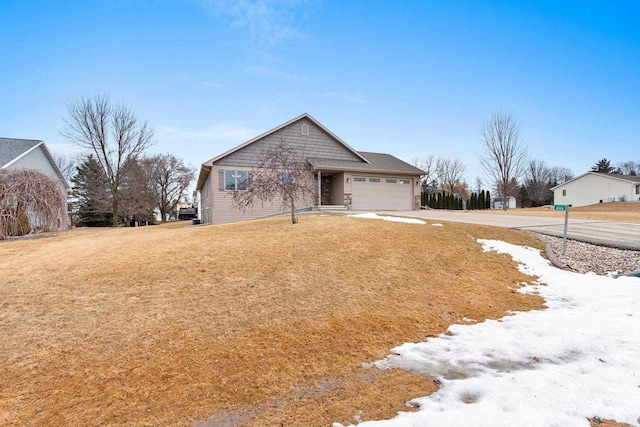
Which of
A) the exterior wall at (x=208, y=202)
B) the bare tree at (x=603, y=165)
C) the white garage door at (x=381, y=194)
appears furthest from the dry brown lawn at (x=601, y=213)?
the bare tree at (x=603, y=165)

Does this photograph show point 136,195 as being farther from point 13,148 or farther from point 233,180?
point 233,180

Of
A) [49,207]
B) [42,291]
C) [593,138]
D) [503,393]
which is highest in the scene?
[593,138]

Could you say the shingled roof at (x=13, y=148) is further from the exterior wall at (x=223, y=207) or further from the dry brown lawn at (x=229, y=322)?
the dry brown lawn at (x=229, y=322)

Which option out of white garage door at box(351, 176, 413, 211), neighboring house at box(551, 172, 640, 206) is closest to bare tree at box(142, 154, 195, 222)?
white garage door at box(351, 176, 413, 211)

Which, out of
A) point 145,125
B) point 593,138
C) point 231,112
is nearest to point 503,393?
point 231,112

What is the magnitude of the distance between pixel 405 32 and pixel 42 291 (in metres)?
15.9

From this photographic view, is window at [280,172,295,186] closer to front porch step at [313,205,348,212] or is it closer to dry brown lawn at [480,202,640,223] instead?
front porch step at [313,205,348,212]

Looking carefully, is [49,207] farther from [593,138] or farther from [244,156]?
[593,138]

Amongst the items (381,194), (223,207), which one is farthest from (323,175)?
(223,207)

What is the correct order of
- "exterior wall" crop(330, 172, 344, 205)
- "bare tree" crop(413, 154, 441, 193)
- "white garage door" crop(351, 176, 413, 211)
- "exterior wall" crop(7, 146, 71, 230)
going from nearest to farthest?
"exterior wall" crop(7, 146, 71, 230) < "exterior wall" crop(330, 172, 344, 205) < "white garage door" crop(351, 176, 413, 211) < "bare tree" crop(413, 154, 441, 193)

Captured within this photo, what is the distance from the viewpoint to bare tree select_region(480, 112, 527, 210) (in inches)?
1061

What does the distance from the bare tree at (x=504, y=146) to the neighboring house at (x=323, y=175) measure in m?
10.4

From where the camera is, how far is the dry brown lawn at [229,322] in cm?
280

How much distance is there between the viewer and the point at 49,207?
497 inches
